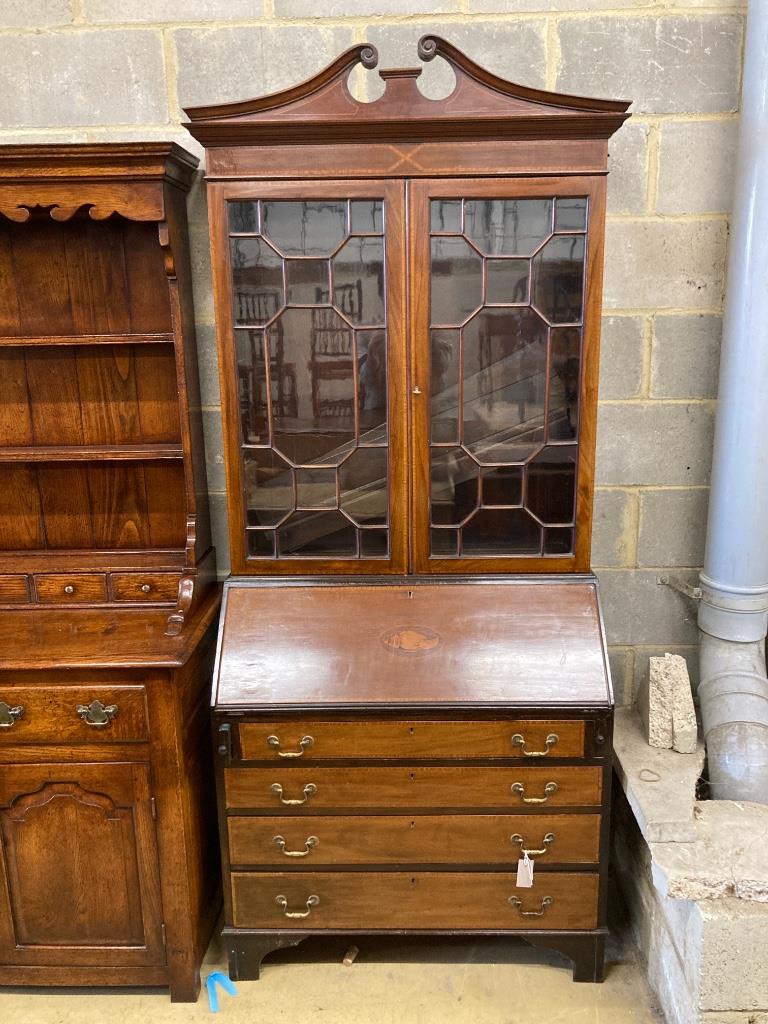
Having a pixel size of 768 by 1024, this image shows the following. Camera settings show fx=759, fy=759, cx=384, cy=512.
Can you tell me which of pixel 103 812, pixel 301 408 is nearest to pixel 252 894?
pixel 103 812

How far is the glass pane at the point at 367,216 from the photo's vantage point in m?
1.63

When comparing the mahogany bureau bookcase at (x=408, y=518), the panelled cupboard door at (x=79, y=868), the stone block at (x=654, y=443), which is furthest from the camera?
the stone block at (x=654, y=443)

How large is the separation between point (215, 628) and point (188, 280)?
0.91 metres

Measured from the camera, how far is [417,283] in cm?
165

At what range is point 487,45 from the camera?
6.19 ft

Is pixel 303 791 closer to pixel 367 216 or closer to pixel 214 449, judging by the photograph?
pixel 214 449

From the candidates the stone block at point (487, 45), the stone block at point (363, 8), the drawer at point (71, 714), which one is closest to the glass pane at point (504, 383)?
the stone block at point (487, 45)

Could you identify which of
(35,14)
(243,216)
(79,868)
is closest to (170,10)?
(35,14)

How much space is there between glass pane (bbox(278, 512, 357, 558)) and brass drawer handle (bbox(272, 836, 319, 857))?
66cm

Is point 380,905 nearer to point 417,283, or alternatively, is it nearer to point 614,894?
point 614,894

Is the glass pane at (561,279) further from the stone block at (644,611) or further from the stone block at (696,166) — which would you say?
the stone block at (644,611)

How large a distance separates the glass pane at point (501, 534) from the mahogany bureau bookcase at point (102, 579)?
2.25 feet

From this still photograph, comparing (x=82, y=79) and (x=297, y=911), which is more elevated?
(x=82, y=79)

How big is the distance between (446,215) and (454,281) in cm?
14
